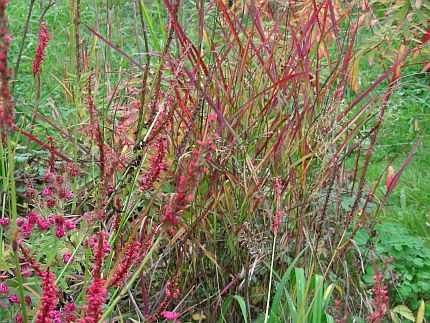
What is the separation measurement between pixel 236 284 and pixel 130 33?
3.94 meters

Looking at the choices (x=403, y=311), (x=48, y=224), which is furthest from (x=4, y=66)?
(x=403, y=311)

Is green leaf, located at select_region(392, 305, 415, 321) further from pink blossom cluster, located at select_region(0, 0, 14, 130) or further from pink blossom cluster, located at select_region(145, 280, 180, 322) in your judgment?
pink blossom cluster, located at select_region(0, 0, 14, 130)

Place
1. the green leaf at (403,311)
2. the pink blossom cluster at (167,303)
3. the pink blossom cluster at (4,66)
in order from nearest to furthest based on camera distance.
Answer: the pink blossom cluster at (4,66), the pink blossom cluster at (167,303), the green leaf at (403,311)

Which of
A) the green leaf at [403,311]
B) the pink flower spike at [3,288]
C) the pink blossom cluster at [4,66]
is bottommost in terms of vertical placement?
the green leaf at [403,311]

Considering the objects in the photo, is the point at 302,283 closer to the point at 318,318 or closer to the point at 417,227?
the point at 318,318

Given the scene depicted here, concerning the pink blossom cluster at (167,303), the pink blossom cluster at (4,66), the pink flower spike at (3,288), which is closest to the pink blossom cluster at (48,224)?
the pink flower spike at (3,288)

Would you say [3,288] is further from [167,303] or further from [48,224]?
[167,303]

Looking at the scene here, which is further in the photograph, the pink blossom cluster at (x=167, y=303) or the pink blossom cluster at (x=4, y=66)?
the pink blossom cluster at (x=167, y=303)

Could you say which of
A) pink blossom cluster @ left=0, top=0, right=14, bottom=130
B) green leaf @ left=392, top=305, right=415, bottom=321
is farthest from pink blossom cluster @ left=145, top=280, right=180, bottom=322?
green leaf @ left=392, top=305, right=415, bottom=321

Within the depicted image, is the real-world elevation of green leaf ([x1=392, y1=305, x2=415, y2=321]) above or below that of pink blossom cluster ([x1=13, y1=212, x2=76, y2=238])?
below

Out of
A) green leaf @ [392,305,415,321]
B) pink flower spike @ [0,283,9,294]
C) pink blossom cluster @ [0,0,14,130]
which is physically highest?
pink blossom cluster @ [0,0,14,130]

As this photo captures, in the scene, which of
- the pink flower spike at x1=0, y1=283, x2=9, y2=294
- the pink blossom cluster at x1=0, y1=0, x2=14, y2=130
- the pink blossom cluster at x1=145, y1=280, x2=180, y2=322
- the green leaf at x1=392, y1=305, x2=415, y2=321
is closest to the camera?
the pink blossom cluster at x1=0, y1=0, x2=14, y2=130

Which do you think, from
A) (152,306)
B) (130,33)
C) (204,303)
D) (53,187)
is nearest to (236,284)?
(204,303)

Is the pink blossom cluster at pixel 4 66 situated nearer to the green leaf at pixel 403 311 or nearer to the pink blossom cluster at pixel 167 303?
the pink blossom cluster at pixel 167 303
